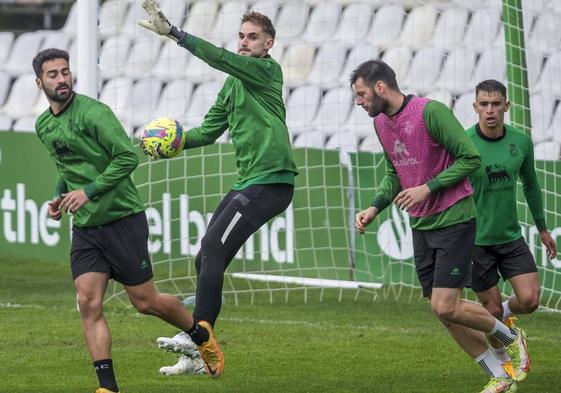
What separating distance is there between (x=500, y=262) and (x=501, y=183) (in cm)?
57

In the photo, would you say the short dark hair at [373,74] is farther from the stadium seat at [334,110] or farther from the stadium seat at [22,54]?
the stadium seat at [22,54]

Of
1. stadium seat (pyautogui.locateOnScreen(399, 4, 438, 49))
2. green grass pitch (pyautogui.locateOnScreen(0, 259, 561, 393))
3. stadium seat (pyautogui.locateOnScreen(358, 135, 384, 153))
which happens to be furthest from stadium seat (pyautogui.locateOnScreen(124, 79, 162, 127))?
stadium seat (pyautogui.locateOnScreen(399, 4, 438, 49))

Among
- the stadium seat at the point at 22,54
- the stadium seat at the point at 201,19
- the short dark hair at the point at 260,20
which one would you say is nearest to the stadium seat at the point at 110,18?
the stadium seat at the point at 201,19

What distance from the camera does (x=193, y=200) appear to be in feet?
47.4

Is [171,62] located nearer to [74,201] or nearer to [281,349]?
[281,349]

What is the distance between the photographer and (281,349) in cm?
1025

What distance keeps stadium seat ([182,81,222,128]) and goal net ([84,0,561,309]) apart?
0.02 meters

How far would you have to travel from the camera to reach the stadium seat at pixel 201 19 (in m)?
16.0

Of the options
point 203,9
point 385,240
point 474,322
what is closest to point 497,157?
point 474,322

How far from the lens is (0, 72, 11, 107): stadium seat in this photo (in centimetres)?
1890

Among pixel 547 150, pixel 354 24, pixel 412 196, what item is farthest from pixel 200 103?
pixel 412 196

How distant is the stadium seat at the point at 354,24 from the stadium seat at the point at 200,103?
1.62m

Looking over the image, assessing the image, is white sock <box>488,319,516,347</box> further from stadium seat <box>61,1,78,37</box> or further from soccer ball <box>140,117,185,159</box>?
stadium seat <box>61,1,78,37</box>

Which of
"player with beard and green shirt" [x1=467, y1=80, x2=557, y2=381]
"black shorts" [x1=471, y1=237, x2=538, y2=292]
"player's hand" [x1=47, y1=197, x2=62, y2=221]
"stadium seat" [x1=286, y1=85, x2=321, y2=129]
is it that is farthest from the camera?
"stadium seat" [x1=286, y1=85, x2=321, y2=129]
